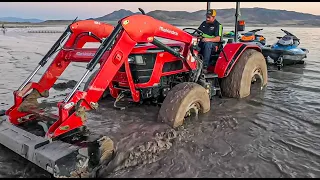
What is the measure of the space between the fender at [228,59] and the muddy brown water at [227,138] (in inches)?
26.2

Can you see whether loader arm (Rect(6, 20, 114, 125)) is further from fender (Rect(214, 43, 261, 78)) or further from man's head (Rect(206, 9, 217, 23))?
fender (Rect(214, 43, 261, 78))

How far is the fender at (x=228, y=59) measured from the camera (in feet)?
20.9

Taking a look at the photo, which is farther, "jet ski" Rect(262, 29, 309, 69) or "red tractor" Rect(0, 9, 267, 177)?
"jet ski" Rect(262, 29, 309, 69)

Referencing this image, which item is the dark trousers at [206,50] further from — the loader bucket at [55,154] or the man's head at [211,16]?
the loader bucket at [55,154]

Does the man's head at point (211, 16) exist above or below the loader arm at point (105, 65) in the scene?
above

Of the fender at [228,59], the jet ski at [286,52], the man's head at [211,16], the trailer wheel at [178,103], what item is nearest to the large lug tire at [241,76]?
the fender at [228,59]

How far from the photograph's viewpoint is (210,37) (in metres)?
6.35

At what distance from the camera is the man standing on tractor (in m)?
6.28

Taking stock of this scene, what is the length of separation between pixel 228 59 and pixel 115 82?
2423mm

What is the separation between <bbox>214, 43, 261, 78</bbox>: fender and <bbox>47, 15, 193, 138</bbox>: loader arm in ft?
6.89

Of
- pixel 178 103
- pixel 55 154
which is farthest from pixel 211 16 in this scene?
pixel 55 154

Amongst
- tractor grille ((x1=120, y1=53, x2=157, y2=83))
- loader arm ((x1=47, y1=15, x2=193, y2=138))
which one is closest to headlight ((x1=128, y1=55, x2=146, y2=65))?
tractor grille ((x1=120, y1=53, x2=157, y2=83))

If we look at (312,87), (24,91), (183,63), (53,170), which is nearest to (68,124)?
(53,170)

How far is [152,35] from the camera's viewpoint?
4.56m
